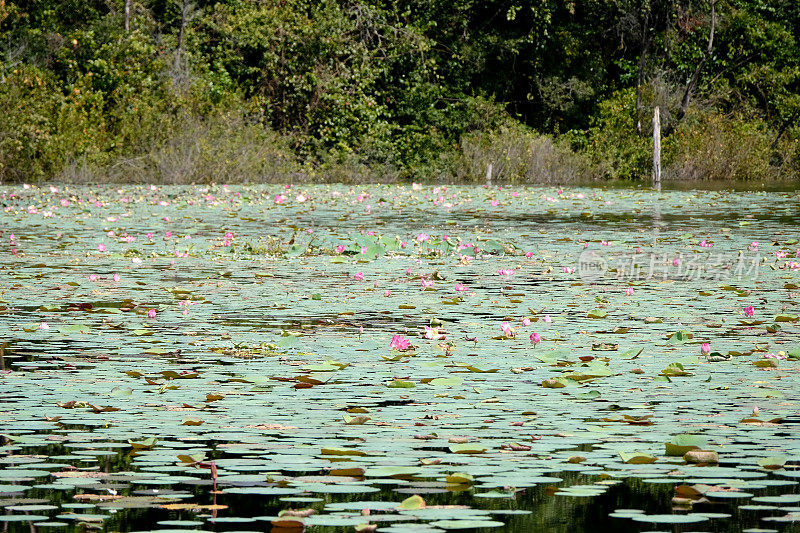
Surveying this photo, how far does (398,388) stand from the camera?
5.38m

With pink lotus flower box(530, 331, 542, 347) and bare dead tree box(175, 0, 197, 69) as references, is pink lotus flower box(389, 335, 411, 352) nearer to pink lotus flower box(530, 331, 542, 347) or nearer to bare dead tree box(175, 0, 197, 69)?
pink lotus flower box(530, 331, 542, 347)

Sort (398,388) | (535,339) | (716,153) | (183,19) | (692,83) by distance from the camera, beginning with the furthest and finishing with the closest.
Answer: (692,83), (716,153), (183,19), (535,339), (398,388)

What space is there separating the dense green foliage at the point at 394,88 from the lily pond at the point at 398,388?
17.5 m

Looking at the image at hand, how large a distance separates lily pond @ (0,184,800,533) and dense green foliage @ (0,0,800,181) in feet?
57.3

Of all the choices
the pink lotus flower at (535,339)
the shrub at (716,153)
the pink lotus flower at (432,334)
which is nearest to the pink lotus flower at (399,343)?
the pink lotus flower at (432,334)

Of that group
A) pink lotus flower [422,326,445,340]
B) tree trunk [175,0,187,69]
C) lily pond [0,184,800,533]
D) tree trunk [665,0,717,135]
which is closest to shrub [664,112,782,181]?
tree trunk [665,0,717,135]

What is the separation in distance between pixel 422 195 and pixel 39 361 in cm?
1873

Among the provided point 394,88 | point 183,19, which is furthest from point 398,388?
point 394,88

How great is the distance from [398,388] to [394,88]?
34.0 meters

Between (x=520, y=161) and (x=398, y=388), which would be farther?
(x=520, y=161)

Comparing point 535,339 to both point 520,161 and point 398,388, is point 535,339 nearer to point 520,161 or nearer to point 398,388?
point 398,388

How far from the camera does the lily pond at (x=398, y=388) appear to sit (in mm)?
3561

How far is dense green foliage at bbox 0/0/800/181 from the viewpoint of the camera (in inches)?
1156

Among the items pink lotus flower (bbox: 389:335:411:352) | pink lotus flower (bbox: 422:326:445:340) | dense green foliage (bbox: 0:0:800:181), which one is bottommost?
pink lotus flower (bbox: 422:326:445:340)
